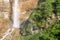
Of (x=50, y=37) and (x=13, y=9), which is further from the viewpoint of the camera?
(x=13, y=9)

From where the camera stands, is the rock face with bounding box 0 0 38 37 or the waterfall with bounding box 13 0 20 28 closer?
the rock face with bounding box 0 0 38 37

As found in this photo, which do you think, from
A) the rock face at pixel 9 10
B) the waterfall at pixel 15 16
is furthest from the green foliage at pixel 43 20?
the waterfall at pixel 15 16

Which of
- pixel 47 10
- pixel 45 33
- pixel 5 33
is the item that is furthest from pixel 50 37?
pixel 5 33

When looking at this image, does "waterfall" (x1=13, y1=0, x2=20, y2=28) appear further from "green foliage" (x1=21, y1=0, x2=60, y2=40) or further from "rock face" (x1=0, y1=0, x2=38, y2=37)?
"green foliage" (x1=21, y1=0, x2=60, y2=40)

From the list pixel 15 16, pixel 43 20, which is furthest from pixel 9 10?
pixel 43 20

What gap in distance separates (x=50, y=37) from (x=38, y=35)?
45 centimetres

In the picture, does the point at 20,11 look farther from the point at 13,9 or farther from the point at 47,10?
the point at 47,10

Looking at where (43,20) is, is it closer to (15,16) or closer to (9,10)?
(15,16)

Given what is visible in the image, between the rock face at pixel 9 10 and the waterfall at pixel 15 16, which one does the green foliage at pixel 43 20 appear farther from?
the waterfall at pixel 15 16

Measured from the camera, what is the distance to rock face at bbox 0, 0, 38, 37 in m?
11.3

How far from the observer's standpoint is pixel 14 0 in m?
11.5

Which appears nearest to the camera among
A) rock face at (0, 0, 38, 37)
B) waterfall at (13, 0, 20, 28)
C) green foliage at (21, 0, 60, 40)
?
green foliage at (21, 0, 60, 40)

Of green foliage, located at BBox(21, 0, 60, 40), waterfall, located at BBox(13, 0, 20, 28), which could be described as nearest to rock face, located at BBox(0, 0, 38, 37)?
waterfall, located at BBox(13, 0, 20, 28)

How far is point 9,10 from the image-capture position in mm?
11445
